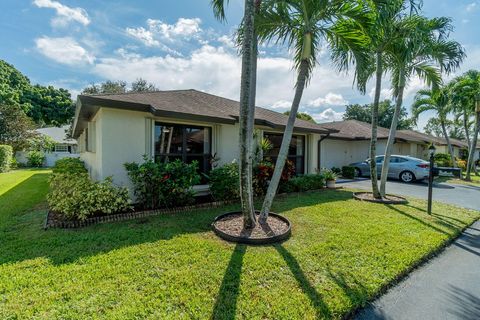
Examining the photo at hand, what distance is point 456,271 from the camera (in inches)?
153

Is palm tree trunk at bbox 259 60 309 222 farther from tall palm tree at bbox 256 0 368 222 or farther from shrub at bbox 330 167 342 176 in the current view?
shrub at bbox 330 167 342 176

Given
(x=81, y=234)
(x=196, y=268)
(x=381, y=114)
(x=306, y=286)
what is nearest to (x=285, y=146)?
(x=306, y=286)

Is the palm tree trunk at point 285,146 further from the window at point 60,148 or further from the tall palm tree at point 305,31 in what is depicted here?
the window at point 60,148

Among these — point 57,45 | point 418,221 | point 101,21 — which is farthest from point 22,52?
point 418,221

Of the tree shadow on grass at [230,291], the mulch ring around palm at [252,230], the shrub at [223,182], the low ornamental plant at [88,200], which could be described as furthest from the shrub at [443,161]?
the low ornamental plant at [88,200]

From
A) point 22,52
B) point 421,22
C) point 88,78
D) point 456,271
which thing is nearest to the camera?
point 456,271

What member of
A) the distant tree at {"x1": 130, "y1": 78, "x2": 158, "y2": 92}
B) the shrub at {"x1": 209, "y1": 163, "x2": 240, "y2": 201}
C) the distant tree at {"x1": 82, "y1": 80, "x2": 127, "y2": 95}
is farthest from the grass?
the distant tree at {"x1": 130, "y1": 78, "x2": 158, "y2": 92}

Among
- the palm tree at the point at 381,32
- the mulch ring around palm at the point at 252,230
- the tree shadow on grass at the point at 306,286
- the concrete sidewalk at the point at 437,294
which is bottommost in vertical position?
the concrete sidewalk at the point at 437,294

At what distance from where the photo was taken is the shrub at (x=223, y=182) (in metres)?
7.35

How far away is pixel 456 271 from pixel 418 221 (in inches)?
104

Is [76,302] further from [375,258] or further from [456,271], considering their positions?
[456,271]

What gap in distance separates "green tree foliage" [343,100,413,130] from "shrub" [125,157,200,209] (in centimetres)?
3841

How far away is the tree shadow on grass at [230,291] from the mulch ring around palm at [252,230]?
59 cm

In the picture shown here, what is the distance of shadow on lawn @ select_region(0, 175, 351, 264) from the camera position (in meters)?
4.02
